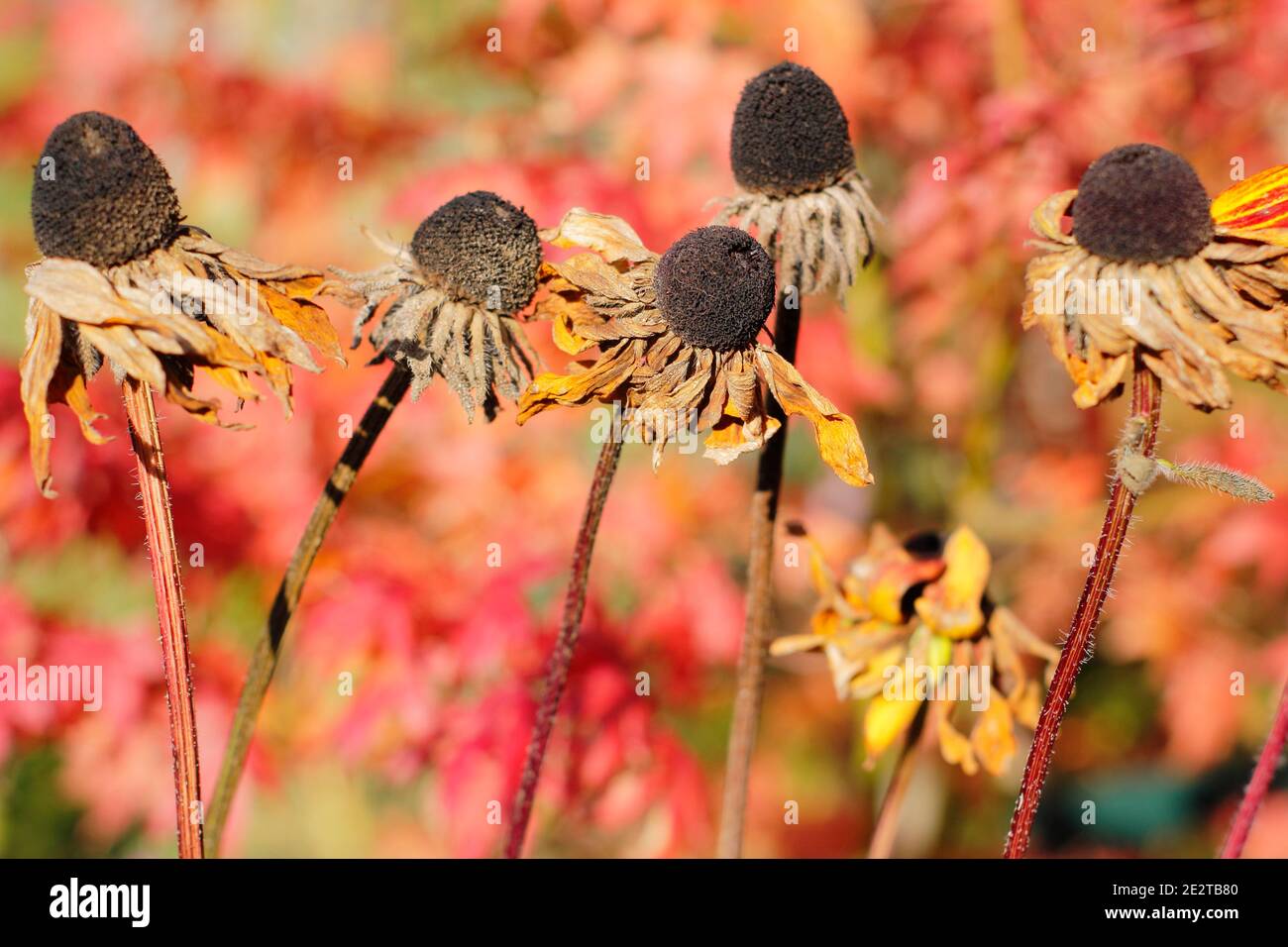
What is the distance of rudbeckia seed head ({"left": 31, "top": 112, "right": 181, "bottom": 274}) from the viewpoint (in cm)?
81

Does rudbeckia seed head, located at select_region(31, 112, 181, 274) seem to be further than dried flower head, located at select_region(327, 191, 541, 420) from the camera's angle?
No

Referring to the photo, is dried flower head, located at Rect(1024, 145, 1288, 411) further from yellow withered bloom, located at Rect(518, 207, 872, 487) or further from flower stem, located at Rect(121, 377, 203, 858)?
flower stem, located at Rect(121, 377, 203, 858)

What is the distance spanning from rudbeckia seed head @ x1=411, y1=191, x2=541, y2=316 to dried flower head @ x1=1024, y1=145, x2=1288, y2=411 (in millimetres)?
397

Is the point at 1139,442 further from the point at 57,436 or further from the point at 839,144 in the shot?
the point at 57,436

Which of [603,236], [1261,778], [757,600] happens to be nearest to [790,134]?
[603,236]

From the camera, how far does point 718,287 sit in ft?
2.80

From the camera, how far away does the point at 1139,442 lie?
83cm

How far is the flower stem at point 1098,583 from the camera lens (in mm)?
842

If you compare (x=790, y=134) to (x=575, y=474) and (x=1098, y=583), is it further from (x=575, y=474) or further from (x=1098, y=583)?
(x=575, y=474)

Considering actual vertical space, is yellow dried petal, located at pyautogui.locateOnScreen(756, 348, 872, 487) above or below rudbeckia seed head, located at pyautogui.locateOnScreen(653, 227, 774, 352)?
below

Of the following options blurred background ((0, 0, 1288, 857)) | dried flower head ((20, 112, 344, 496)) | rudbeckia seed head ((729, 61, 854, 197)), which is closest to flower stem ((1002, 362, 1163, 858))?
rudbeckia seed head ((729, 61, 854, 197))

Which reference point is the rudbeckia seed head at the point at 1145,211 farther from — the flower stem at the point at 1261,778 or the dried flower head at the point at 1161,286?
the flower stem at the point at 1261,778
